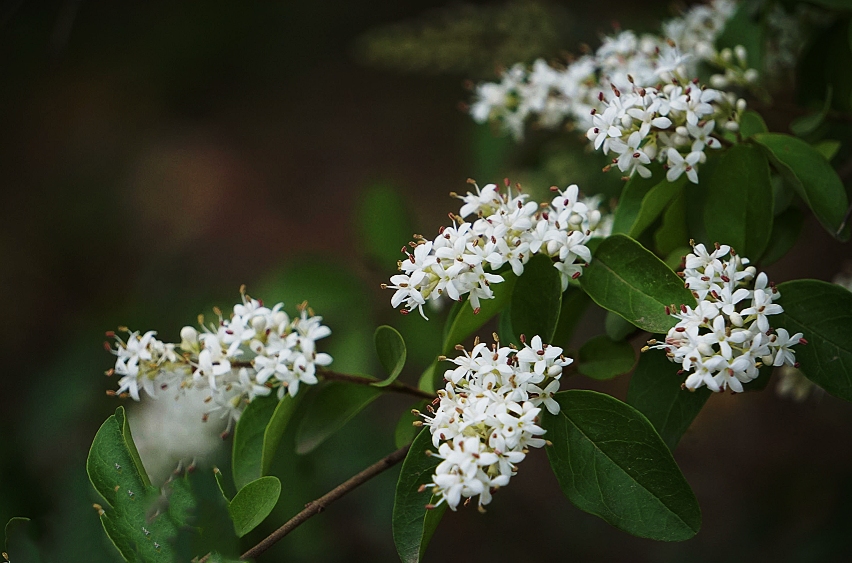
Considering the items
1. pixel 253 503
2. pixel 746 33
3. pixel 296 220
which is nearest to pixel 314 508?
pixel 253 503

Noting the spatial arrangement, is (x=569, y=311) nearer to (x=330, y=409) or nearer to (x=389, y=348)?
(x=389, y=348)

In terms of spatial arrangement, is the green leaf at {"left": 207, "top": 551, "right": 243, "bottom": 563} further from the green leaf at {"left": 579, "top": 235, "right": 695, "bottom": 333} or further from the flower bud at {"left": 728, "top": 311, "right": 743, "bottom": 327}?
the flower bud at {"left": 728, "top": 311, "right": 743, "bottom": 327}

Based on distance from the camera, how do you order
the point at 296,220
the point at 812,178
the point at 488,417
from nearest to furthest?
the point at 488,417, the point at 812,178, the point at 296,220

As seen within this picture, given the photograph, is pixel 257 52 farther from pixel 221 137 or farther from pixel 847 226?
pixel 847 226

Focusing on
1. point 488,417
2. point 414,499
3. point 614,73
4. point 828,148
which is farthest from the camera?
point 614,73

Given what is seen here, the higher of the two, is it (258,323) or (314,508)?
(258,323)

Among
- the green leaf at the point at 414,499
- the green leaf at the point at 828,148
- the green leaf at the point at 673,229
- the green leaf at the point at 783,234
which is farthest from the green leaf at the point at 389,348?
the green leaf at the point at 828,148

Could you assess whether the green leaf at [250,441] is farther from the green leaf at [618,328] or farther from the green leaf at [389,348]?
the green leaf at [618,328]
